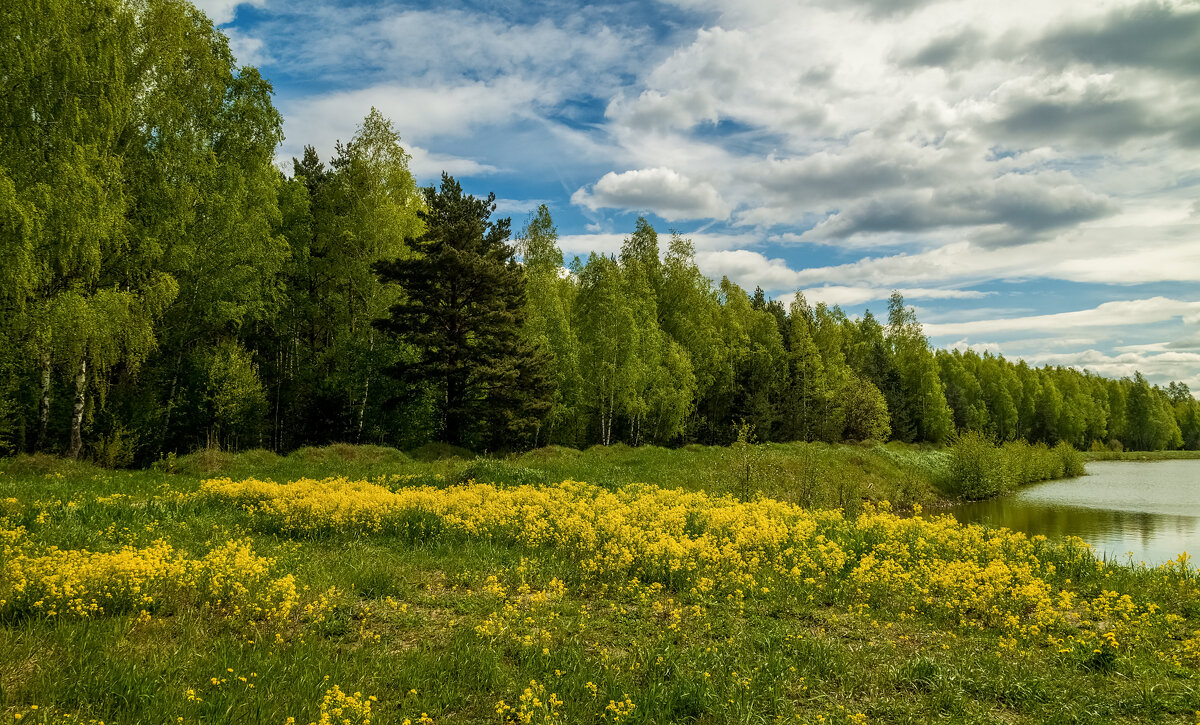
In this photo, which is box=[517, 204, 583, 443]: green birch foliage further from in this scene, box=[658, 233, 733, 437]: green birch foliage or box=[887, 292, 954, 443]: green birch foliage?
box=[887, 292, 954, 443]: green birch foliage

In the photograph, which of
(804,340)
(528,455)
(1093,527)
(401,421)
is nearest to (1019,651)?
(1093,527)

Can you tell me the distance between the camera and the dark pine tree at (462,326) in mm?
25797

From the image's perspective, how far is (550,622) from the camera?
6863 millimetres

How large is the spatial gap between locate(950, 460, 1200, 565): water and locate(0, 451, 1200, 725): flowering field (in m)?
6.31

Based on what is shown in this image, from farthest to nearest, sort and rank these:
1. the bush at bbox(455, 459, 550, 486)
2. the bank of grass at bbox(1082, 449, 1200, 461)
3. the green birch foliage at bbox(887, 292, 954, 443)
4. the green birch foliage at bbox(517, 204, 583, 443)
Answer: the bank of grass at bbox(1082, 449, 1200, 461) → the green birch foliage at bbox(887, 292, 954, 443) → the green birch foliage at bbox(517, 204, 583, 443) → the bush at bbox(455, 459, 550, 486)

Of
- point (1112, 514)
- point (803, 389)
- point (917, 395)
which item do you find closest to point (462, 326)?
point (1112, 514)

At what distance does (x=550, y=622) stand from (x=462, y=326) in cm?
2096

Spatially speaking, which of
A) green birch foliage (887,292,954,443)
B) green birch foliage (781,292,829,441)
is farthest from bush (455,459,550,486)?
green birch foliage (887,292,954,443)

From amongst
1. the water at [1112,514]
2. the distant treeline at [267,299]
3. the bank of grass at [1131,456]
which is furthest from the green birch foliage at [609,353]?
the bank of grass at [1131,456]

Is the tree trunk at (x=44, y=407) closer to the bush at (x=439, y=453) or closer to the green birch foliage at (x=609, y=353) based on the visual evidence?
the bush at (x=439, y=453)

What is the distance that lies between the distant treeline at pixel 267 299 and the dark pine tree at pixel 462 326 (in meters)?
0.10

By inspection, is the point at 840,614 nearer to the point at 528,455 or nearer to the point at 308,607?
the point at 308,607

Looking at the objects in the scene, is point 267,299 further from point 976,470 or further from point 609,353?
point 976,470

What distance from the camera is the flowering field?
4.93 m
